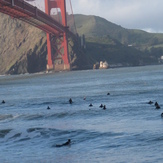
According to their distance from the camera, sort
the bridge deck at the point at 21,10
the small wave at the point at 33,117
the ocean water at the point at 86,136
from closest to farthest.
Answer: the ocean water at the point at 86,136
the small wave at the point at 33,117
the bridge deck at the point at 21,10

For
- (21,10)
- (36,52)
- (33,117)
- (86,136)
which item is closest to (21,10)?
(21,10)

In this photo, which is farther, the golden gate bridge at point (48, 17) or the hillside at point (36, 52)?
the hillside at point (36, 52)

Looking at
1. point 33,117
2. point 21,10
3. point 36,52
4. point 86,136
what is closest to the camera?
point 86,136

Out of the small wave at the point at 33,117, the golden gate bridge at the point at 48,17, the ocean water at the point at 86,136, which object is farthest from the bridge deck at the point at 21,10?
the ocean water at the point at 86,136

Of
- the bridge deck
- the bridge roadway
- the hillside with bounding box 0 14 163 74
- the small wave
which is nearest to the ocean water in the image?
the small wave

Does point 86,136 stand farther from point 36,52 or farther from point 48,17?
point 36,52

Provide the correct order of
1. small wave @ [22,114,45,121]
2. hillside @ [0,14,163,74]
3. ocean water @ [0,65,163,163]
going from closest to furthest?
ocean water @ [0,65,163,163], small wave @ [22,114,45,121], hillside @ [0,14,163,74]

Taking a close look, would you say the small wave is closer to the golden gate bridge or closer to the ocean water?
the ocean water

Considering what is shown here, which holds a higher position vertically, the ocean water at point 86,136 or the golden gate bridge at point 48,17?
the golden gate bridge at point 48,17

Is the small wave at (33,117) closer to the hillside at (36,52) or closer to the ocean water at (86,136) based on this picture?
the ocean water at (86,136)

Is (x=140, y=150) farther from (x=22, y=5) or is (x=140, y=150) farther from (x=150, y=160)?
(x=22, y=5)

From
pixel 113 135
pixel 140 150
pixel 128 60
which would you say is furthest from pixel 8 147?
pixel 128 60
